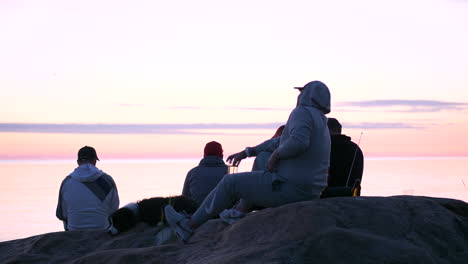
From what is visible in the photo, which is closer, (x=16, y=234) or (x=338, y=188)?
(x=338, y=188)

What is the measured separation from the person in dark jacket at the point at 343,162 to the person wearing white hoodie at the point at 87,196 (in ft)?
9.20

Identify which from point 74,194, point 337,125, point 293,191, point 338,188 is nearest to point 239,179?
point 293,191

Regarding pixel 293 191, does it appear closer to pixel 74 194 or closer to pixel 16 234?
pixel 74 194

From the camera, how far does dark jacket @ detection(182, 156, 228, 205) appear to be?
362 inches

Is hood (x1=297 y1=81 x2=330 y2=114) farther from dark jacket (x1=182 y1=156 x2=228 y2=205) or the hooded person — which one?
dark jacket (x1=182 y1=156 x2=228 y2=205)

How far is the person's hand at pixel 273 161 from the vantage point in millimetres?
6160

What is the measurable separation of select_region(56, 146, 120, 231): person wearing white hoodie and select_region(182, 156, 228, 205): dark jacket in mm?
1060

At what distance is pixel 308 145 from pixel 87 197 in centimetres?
353

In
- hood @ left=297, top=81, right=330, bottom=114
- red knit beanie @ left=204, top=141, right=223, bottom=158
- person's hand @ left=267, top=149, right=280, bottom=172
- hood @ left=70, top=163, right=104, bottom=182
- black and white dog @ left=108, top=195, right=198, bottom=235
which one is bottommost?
black and white dog @ left=108, top=195, right=198, bottom=235

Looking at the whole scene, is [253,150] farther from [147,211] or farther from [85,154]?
[85,154]

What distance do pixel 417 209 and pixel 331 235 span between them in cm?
138

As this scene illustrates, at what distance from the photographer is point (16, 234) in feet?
71.9

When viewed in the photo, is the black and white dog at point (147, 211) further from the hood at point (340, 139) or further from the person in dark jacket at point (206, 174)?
the hood at point (340, 139)

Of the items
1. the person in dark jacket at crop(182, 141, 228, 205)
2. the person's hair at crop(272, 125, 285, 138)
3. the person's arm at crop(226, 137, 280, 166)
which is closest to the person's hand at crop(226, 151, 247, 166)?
the person's arm at crop(226, 137, 280, 166)
